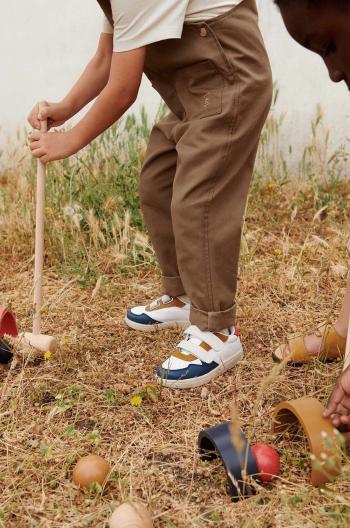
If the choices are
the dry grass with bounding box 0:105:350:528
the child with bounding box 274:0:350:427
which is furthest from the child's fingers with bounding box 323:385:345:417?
the dry grass with bounding box 0:105:350:528

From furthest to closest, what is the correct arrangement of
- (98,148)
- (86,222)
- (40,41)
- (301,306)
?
(40,41) → (98,148) → (86,222) → (301,306)

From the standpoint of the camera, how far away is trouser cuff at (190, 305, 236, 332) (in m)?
2.01

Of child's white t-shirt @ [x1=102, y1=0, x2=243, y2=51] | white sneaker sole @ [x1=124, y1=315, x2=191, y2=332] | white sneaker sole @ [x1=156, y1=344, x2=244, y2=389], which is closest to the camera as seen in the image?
child's white t-shirt @ [x1=102, y1=0, x2=243, y2=51]

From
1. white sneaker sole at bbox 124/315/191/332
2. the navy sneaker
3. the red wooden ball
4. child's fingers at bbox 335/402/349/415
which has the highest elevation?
child's fingers at bbox 335/402/349/415

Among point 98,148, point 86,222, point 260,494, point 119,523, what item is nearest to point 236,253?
point 260,494

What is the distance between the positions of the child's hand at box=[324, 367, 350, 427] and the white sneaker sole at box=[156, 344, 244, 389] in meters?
0.51

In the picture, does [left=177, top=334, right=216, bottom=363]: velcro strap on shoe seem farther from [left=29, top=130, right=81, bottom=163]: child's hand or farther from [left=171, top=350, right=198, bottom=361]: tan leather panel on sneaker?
[left=29, top=130, right=81, bottom=163]: child's hand

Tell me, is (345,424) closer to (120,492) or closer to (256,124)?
(120,492)

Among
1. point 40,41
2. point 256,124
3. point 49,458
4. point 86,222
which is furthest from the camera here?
point 40,41

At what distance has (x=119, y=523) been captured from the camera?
1.35 metres

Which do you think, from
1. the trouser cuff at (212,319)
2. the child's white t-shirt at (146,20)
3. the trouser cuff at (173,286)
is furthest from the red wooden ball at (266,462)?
the child's white t-shirt at (146,20)

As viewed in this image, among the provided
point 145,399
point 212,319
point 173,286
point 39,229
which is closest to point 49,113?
point 39,229

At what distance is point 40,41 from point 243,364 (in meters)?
2.43

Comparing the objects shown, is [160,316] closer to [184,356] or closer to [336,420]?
[184,356]
